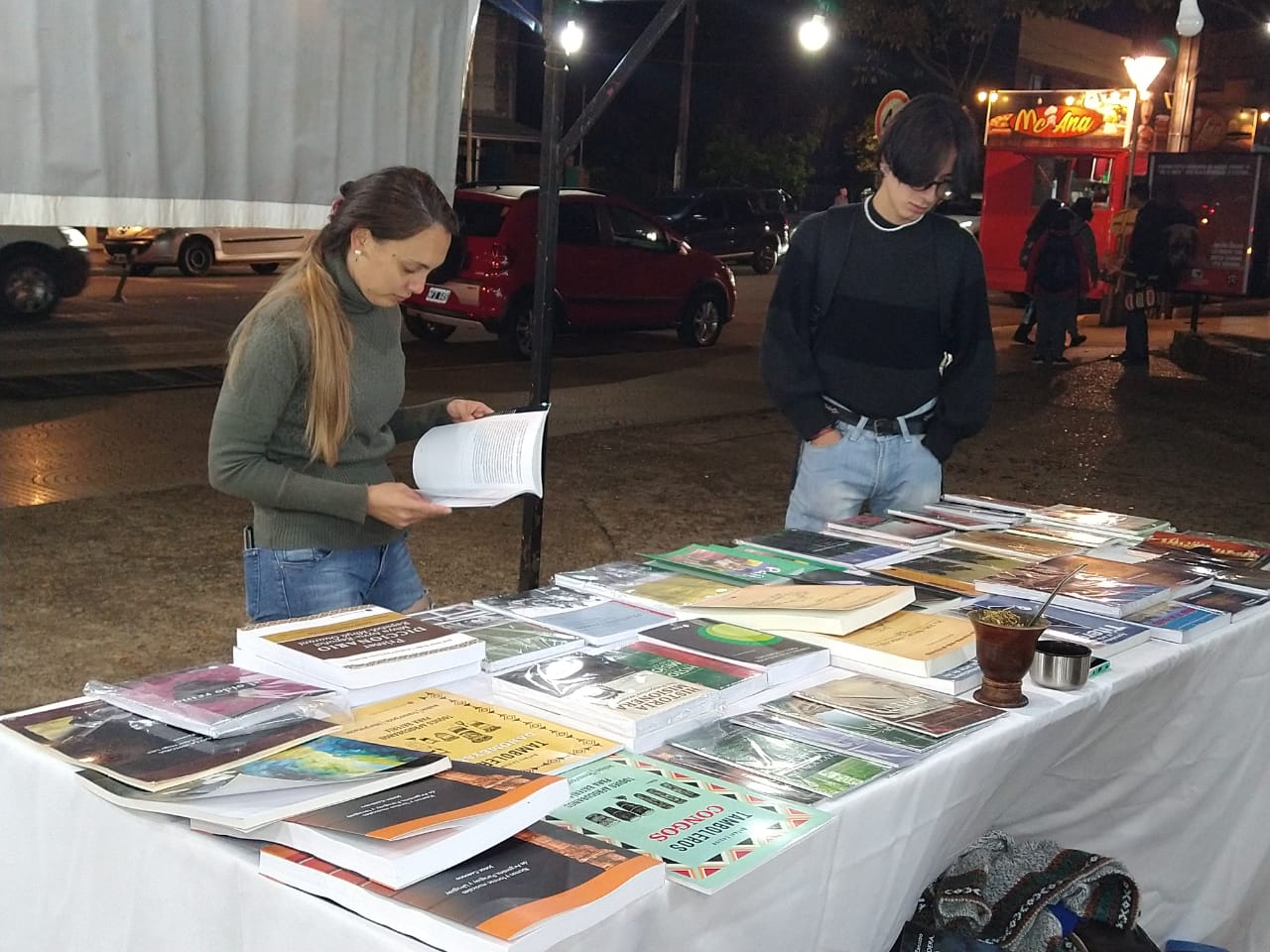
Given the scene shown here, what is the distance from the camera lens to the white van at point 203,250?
18453 mm

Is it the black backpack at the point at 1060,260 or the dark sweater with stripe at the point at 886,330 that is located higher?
the black backpack at the point at 1060,260

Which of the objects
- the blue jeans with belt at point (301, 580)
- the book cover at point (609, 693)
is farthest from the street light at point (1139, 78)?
the book cover at point (609, 693)

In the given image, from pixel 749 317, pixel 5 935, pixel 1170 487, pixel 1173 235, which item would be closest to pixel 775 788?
pixel 5 935

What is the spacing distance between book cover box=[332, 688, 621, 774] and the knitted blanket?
766 millimetres

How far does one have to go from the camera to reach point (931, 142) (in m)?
3.30

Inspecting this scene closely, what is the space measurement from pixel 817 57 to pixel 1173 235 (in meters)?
30.2

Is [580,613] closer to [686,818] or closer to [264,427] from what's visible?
[264,427]

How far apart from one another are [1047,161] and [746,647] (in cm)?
2051

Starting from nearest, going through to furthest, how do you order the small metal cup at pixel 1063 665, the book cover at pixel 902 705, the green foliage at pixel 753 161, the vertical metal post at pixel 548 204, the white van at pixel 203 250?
the book cover at pixel 902 705 < the small metal cup at pixel 1063 665 < the vertical metal post at pixel 548 204 < the white van at pixel 203 250 < the green foliage at pixel 753 161

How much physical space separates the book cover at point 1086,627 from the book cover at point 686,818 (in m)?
0.92

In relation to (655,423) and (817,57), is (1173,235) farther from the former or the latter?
(817,57)

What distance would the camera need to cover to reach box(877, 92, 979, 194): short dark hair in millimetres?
3303

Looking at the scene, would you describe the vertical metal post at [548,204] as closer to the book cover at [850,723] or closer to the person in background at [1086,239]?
the book cover at [850,723]

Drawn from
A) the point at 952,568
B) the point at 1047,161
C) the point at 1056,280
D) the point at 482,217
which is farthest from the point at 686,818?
the point at 1047,161
